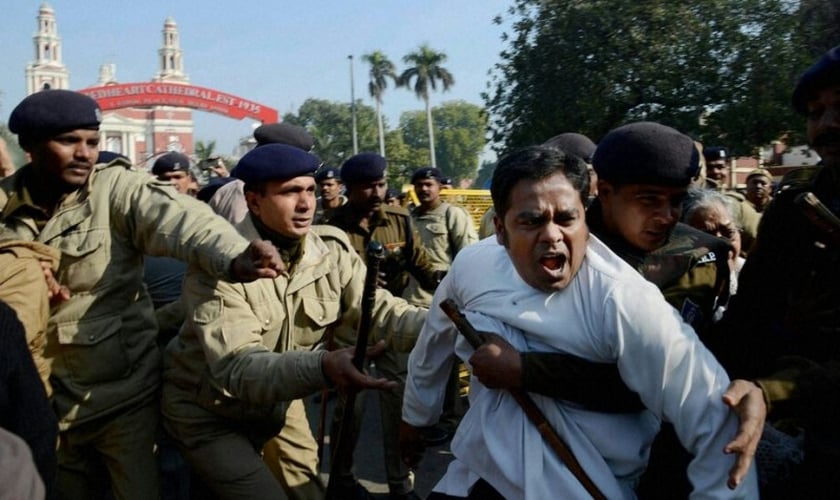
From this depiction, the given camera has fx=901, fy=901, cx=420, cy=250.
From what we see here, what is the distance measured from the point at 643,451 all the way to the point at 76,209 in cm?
239

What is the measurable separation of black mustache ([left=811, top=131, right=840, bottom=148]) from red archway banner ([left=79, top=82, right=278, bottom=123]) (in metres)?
50.6

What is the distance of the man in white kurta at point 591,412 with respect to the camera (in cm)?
209

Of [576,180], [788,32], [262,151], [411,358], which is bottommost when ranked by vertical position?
[411,358]

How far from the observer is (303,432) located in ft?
13.2

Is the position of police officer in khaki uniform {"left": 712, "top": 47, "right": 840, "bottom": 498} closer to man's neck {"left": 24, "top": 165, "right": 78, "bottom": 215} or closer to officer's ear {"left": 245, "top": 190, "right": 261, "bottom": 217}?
officer's ear {"left": 245, "top": 190, "right": 261, "bottom": 217}

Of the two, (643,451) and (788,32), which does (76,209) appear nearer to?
(643,451)

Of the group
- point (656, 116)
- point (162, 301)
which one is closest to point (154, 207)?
point (162, 301)

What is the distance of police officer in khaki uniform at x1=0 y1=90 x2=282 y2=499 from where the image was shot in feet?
11.5

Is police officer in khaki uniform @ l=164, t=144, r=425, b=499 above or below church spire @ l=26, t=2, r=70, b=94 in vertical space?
below

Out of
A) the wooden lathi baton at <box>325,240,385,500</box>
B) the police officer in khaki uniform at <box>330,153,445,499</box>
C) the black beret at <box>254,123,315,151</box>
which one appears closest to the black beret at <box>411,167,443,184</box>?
the police officer in khaki uniform at <box>330,153,445,499</box>

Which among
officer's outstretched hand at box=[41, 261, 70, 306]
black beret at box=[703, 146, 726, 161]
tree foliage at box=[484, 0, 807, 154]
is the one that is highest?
tree foliage at box=[484, 0, 807, 154]

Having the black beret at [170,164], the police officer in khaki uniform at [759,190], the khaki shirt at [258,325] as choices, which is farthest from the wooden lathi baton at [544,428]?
the police officer in khaki uniform at [759,190]

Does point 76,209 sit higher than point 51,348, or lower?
higher

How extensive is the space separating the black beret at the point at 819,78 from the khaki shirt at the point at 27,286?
2.49 metres
